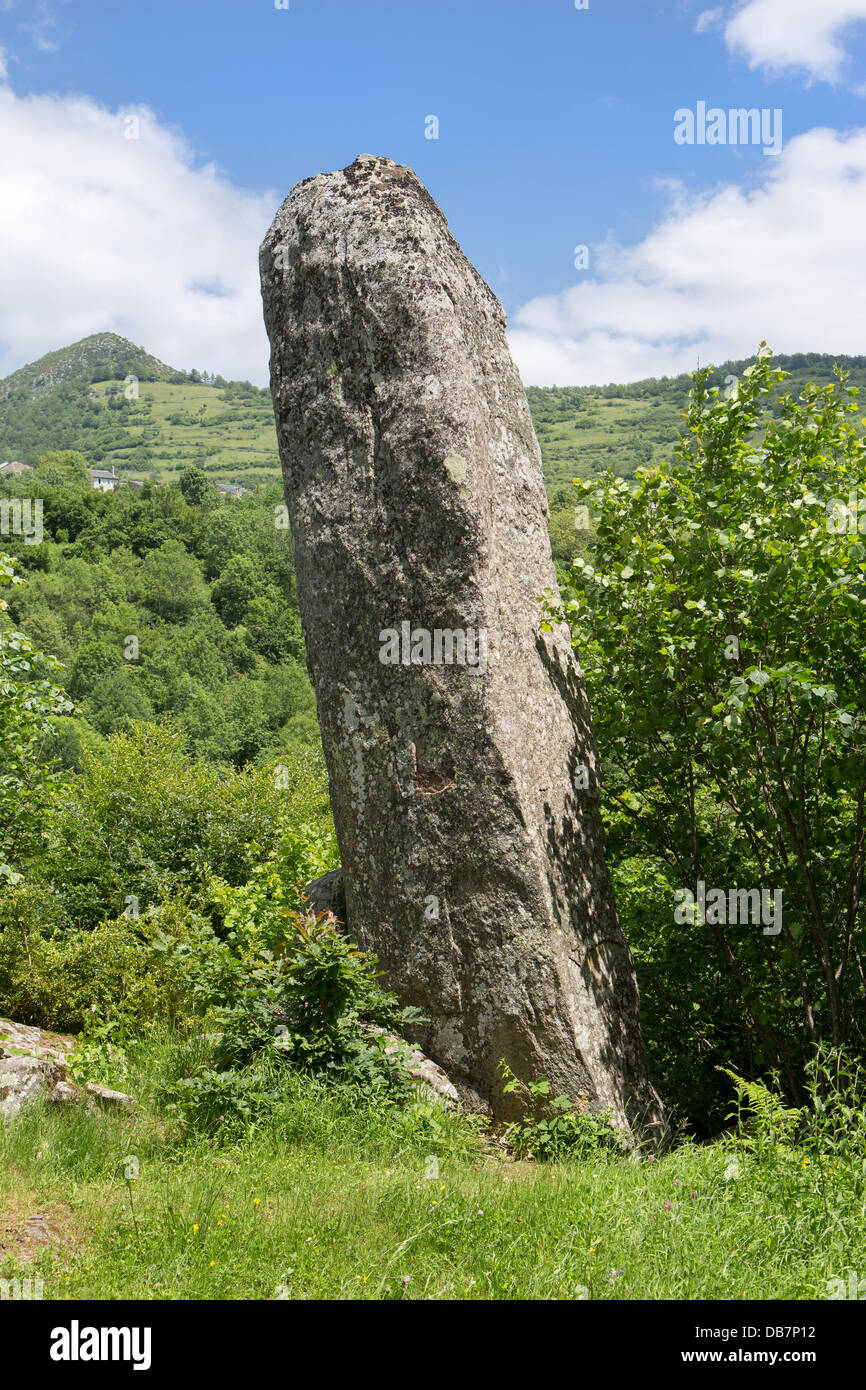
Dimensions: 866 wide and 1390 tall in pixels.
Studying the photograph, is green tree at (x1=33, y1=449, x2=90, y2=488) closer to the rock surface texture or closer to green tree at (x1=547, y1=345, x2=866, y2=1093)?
the rock surface texture

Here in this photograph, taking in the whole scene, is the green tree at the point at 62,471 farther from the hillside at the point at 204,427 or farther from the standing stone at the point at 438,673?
the standing stone at the point at 438,673

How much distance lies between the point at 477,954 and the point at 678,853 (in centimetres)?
183

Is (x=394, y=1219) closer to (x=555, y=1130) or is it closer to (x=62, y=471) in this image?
(x=555, y=1130)

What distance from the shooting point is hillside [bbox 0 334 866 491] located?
111 metres

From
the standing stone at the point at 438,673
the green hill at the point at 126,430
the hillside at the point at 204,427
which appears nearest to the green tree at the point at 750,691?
the standing stone at the point at 438,673

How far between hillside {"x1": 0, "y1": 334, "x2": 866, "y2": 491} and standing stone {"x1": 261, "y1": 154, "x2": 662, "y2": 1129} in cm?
8167

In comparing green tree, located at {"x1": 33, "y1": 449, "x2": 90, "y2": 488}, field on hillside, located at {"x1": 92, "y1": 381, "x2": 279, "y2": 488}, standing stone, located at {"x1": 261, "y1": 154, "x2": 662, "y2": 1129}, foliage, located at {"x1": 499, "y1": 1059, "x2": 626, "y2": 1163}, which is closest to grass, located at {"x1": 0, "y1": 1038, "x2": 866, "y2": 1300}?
foliage, located at {"x1": 499, "y1": 1059, "x2": 626, "y2": 1163}

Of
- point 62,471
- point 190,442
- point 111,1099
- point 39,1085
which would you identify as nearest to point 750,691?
Result: point 111,1099

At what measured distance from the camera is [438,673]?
20.9ft

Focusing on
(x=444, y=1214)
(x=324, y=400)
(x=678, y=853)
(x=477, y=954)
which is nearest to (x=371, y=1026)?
(x=477, y=954)

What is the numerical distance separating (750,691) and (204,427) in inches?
7632

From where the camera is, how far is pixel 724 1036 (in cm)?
Answer: 745

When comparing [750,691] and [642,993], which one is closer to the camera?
[750,691]

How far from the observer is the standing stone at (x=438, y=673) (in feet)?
20.3
